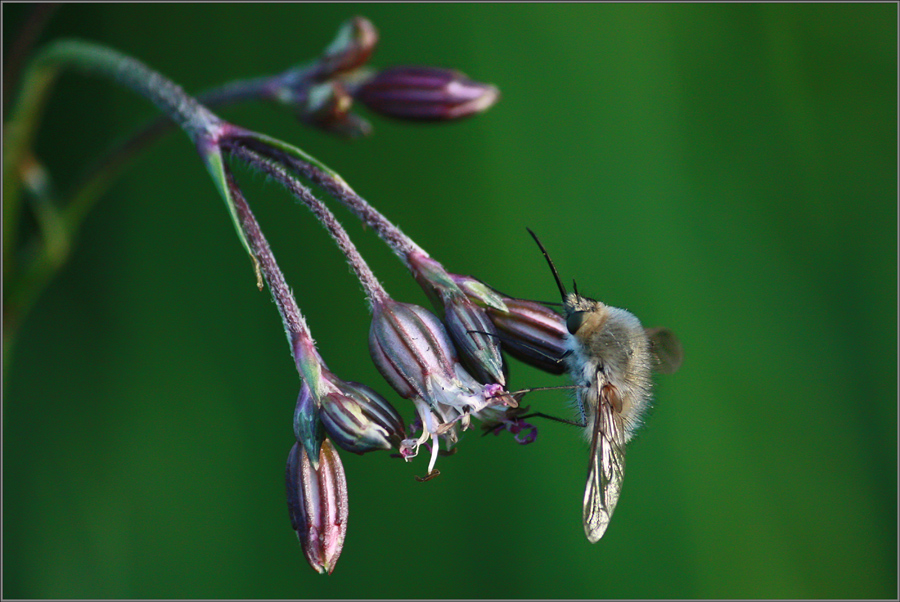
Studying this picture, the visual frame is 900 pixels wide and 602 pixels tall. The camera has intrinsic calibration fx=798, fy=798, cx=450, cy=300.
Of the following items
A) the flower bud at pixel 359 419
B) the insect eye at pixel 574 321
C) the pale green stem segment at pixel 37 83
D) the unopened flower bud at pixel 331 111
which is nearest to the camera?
the flower bud at pixel 359 419

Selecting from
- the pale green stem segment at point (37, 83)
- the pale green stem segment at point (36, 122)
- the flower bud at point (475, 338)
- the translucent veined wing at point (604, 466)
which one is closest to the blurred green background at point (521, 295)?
the pale green stem segment at point (36, 122)

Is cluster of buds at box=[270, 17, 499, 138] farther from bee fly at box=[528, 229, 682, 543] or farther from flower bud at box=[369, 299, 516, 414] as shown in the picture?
flower bud at box=[369, 299, 516, 414]

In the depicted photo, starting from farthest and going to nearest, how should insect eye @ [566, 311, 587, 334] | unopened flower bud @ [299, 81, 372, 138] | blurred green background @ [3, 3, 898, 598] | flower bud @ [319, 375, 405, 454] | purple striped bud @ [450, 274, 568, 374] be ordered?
blurred green background @ [3, 3, 898, 598], unopened flower bud @ [299, 81, 372, 138], insect eye @ [566, 311, 587, 334], purple striped bud @ [450, 274, 568, 374], flower bud @ [319, 375, 405, 454]

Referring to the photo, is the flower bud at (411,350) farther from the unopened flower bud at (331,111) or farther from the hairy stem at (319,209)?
the unopened flower bud at (331,111)

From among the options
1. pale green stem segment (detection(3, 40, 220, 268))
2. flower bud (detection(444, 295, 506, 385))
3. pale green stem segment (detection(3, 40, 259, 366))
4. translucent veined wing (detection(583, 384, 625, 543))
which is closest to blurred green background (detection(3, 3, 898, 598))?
pale green stem segment (detection(3, 40, 259, 366))

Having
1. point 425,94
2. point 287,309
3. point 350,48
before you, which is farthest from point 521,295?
point 287,309
